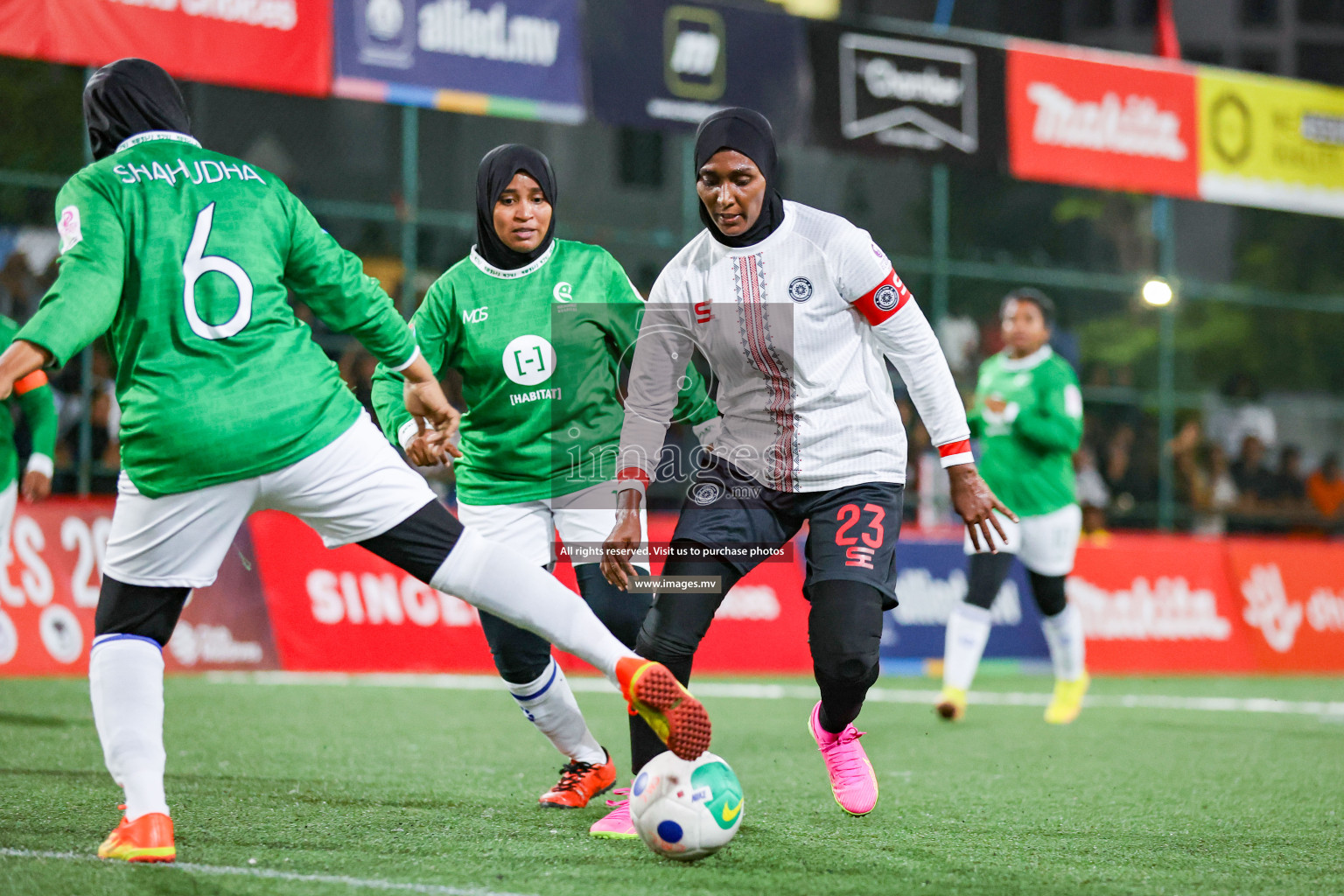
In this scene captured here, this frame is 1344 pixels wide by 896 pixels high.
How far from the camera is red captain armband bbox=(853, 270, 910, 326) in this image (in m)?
4.92

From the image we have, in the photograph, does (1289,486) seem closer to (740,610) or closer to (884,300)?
(740,610)

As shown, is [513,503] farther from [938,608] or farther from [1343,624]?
[1343,624]

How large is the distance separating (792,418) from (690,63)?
365 inches

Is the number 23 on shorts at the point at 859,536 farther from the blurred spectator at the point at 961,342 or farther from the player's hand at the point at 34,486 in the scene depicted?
the blurred spectator at the point at 961,342

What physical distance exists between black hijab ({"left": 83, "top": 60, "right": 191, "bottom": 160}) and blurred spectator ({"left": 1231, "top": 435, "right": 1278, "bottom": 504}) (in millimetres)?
15915

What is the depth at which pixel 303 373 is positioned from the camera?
4.25 metres

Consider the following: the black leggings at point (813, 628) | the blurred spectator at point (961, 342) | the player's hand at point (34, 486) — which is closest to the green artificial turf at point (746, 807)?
the black leggings at point (813, 628)

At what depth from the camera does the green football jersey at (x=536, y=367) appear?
5.53 m

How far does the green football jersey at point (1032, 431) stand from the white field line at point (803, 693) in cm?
177

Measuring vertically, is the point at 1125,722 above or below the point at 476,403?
below

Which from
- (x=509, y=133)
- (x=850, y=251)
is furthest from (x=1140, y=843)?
(x=509, y=133)

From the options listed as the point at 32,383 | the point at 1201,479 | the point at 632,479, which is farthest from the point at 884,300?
the point at 1201,479

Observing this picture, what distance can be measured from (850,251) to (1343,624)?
1168 cm

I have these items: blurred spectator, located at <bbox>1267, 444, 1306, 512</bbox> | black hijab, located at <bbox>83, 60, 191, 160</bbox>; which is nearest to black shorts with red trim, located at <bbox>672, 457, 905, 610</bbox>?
black hijab, located at <bbox>83, 60, 191, 160</bbox>
